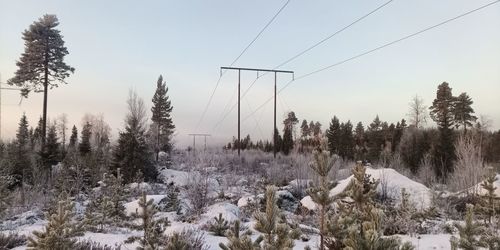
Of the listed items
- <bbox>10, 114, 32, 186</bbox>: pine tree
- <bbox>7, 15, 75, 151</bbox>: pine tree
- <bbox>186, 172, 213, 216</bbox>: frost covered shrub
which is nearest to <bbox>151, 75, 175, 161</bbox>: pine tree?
<bbox>7, 15, 75, 151</bbox>: pine tree

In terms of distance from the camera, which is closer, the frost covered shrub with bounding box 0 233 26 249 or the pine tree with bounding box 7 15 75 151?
the frost covered shrub with bounding box 0 233 26 249

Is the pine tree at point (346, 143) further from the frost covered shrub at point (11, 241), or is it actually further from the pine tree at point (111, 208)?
the frost covered shrub at point (11, 241)

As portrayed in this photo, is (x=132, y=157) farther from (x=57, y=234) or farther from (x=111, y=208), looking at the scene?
(x=57, y=234)

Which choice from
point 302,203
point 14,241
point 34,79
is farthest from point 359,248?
point 34,79

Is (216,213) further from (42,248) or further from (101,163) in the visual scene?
(101,163)

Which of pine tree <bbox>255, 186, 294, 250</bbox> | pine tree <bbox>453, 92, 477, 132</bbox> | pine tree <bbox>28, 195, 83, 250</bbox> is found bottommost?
pine tree <bbox>28, 195, 83, 250</bbox>

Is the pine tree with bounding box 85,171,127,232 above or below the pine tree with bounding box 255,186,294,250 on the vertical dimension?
below

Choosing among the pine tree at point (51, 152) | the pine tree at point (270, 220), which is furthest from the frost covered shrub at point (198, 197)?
the pine tree at point (51, 152)

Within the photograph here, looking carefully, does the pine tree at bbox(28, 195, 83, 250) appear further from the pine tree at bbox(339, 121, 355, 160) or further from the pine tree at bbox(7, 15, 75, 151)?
the pine tree at bbox(339, 121, 355, 160)

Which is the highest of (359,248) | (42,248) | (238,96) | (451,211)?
(238,96)

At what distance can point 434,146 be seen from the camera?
3231cm

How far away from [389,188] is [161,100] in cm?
4107

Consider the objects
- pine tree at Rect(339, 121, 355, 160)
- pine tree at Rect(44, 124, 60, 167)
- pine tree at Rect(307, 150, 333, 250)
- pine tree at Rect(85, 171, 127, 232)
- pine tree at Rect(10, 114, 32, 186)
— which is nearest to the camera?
pine tree at Rect(307, 150, 333, 250)

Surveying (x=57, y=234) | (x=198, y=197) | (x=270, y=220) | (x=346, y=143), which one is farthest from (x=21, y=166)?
(x=346, y=143)
